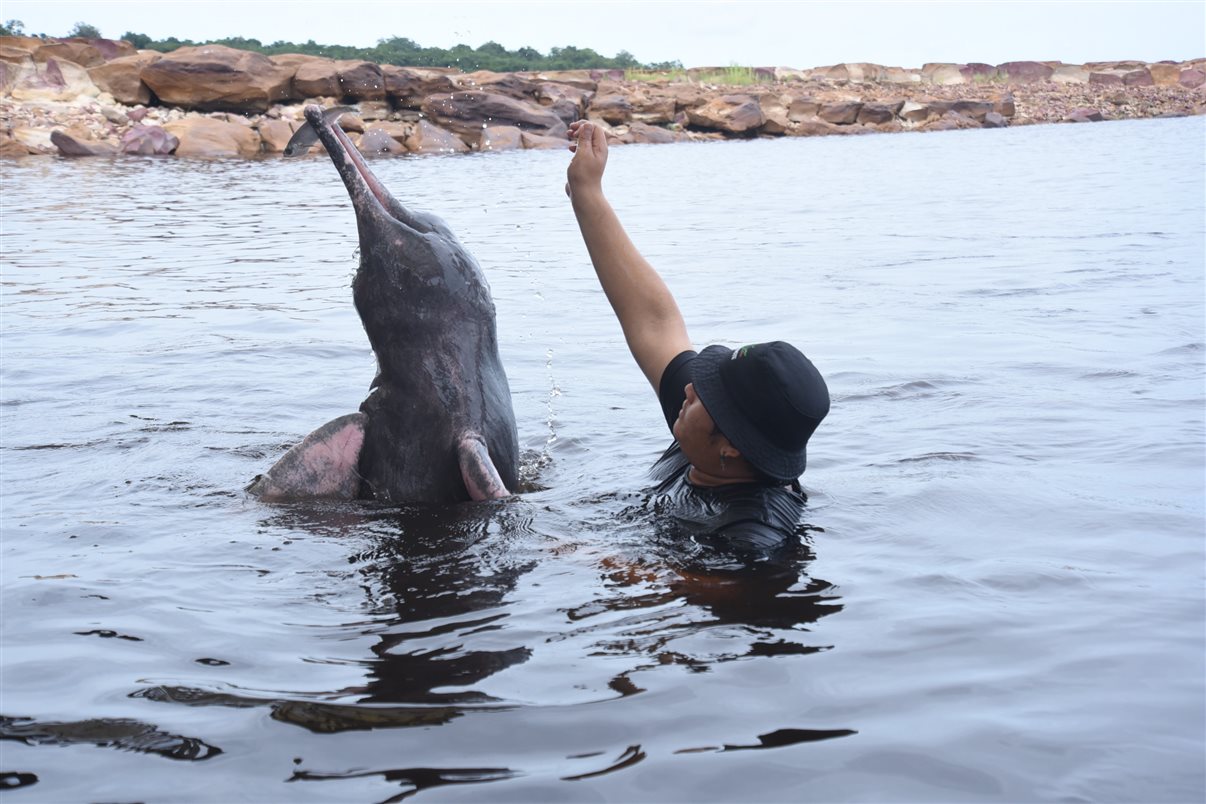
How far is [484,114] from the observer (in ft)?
142

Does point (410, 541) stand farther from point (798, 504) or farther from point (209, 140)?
point (209, 140)

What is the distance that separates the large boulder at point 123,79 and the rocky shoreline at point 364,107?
0.15 feet

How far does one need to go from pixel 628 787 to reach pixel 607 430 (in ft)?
13.8

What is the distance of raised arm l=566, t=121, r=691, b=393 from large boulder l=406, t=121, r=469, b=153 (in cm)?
3493

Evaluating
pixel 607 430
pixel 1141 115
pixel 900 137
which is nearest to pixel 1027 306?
pixel 607 430

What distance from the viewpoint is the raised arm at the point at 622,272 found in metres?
4.89

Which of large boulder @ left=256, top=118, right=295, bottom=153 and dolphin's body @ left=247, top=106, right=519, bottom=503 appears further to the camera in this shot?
large boulder @ left=256, top=118, right=295, bottom=153

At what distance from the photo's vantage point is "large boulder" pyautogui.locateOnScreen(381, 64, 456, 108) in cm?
4356

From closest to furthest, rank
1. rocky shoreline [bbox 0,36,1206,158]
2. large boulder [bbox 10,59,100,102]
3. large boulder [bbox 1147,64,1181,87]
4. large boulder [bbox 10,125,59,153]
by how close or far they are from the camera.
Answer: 1. large boulder [bbox 10,125,59,153]
2. rocky shoreline [bbox 0,36,1206,158]
3. large boulder [bbox 10,59,100,102]
4. large boulder [bbox 1147,64,1181,87]

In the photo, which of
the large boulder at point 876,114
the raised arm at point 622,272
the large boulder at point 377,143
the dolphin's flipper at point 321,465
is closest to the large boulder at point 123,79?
the large boulder at point 377,143

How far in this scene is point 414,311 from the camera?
16.8ft

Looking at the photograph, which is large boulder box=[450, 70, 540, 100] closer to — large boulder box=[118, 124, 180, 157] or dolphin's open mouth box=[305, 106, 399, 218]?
large boulder box=[118, 124, 180, 157]

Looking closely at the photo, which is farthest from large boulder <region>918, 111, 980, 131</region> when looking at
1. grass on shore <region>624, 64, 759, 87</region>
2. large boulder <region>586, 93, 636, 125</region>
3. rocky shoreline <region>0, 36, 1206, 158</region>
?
large boulder <region>586, 93, 636, 125</region>

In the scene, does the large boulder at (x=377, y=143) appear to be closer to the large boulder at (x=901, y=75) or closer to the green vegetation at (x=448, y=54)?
the green vegetation at (x=448, y=54)
